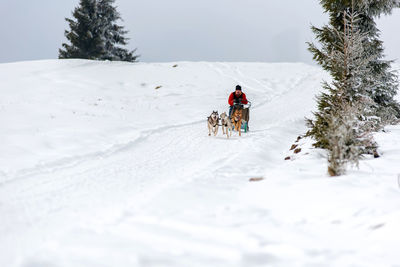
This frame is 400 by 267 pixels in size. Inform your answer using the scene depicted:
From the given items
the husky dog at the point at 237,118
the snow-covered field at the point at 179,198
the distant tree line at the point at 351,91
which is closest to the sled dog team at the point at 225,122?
the husky dog at the point at 237,118

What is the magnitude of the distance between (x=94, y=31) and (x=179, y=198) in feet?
115

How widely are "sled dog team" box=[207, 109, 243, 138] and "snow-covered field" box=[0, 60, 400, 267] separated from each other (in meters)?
0.38

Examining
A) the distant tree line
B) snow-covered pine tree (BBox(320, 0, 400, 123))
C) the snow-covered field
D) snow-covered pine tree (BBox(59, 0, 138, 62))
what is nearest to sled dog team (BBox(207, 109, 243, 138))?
the snow-covered field

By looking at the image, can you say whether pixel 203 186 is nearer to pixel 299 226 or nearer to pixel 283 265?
pixel 299 226

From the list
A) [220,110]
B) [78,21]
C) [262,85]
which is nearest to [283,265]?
[220,110]

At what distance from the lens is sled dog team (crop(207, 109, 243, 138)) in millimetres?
12680

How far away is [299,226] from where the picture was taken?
14.3 ft

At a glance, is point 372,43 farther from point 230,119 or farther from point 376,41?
point 230,119

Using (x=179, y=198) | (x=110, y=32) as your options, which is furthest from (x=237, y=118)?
(x=110, y=32)

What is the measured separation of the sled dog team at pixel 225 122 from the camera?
12680 mm

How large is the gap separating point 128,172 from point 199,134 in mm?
5929

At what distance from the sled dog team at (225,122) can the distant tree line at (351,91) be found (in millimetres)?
2839

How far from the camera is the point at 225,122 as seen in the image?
42.0ft

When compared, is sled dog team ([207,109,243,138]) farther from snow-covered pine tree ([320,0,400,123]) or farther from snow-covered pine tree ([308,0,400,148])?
snow-covered pine tree ([320,0,400,123])
